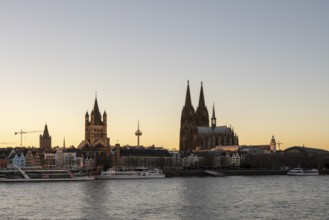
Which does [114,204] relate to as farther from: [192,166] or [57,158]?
[192,166]

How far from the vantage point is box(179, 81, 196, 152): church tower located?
146375 mm

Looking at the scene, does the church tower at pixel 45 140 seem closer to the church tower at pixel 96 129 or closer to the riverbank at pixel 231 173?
the church tower at pixel 96 129

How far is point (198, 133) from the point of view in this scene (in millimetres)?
147500

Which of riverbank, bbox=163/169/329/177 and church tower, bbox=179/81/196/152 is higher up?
church tower, bbox=179/81/196/152

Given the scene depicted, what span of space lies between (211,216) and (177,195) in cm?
1583

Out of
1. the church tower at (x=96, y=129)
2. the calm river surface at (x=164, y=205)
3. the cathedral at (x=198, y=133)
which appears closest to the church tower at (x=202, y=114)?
the cathedral at (x=198, y=133)

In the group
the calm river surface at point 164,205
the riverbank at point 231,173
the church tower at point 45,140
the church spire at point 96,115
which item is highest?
the church spire at point 96,115

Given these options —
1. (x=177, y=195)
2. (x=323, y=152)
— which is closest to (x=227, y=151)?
(x=323, y=152)

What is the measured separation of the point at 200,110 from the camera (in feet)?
496

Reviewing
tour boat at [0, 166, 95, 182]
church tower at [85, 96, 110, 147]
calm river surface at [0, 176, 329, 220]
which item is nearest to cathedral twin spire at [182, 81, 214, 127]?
church tower at [85, 96, 110, 147]

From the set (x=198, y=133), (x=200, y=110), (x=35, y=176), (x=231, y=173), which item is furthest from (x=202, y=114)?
(x=35, y=176)

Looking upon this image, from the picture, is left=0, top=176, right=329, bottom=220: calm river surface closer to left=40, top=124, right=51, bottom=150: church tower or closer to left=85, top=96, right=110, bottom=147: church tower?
left=85, top=96, right=110, bottom=147: church tower

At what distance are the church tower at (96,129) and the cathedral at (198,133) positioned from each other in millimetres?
25568

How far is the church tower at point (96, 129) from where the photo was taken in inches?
4902
